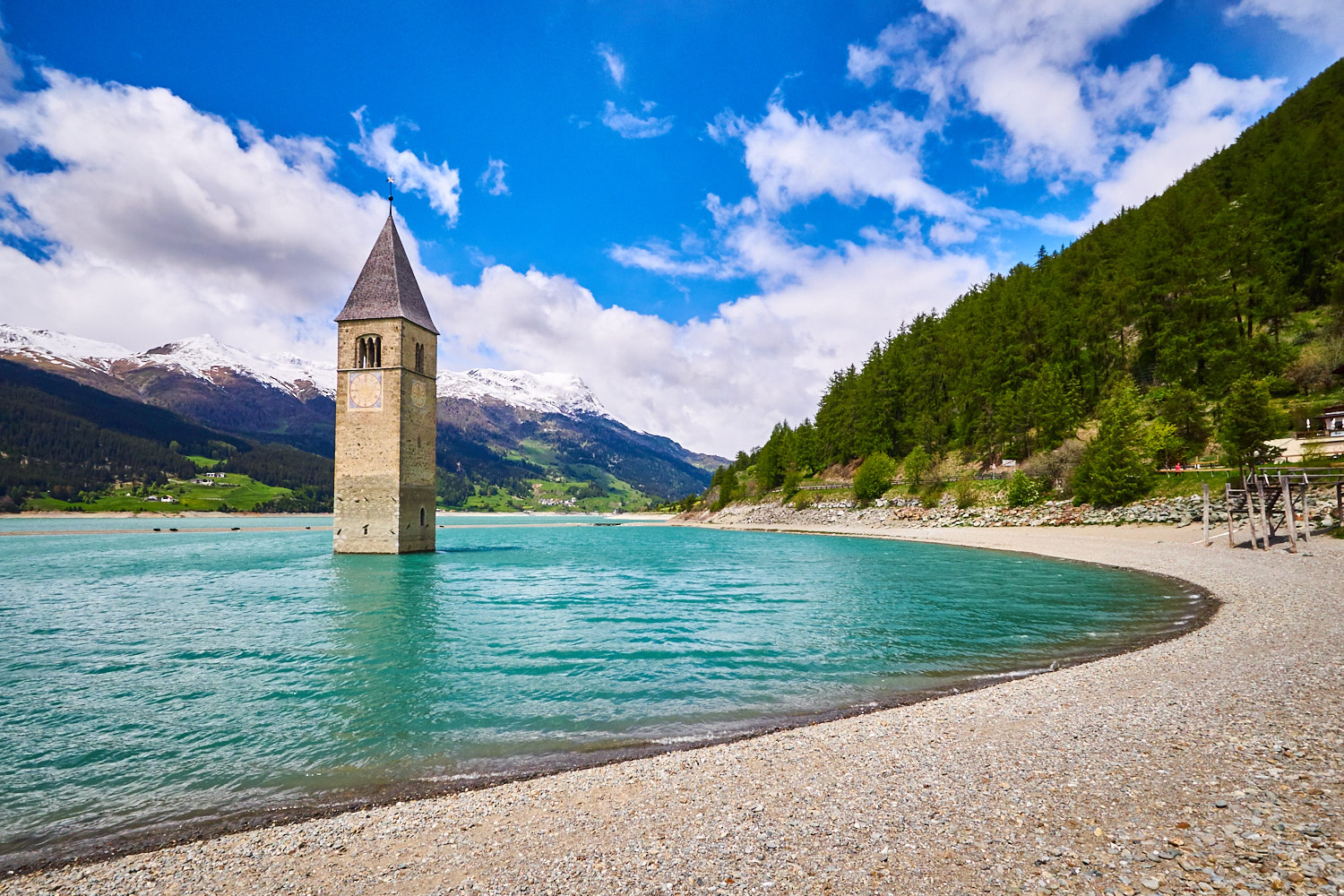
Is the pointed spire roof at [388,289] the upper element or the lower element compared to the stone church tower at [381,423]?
upper

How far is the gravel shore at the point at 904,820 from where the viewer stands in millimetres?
4895

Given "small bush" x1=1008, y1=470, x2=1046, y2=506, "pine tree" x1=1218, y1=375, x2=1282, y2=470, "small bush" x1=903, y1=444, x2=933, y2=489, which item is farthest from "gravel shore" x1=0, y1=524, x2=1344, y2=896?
"small bush" x1=903, y1=444, x2=933, y2=489

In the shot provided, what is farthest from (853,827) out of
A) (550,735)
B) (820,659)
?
(820,659)

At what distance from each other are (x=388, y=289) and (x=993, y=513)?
61435mm

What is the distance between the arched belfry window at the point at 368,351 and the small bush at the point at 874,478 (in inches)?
2543

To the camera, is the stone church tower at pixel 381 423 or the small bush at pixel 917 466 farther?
the small bush at pixel 917 466

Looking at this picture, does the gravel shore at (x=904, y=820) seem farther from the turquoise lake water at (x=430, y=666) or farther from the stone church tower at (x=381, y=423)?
the stone church tower at (x=381, y=423)

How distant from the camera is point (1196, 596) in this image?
20562 mm

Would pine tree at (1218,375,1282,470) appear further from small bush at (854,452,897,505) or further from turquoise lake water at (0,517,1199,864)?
small bush at (854,452,897,505)

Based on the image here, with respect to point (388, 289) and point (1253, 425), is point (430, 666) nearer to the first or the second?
point (388, 289)

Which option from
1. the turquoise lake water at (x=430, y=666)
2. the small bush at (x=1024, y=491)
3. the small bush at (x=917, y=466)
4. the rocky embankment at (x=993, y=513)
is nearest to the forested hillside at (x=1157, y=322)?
the small bush at (x=917, y=466)

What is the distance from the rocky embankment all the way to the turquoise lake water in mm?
17874

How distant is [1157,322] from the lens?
65.2m

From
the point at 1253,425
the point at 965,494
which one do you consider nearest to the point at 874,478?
the point at 965,494
